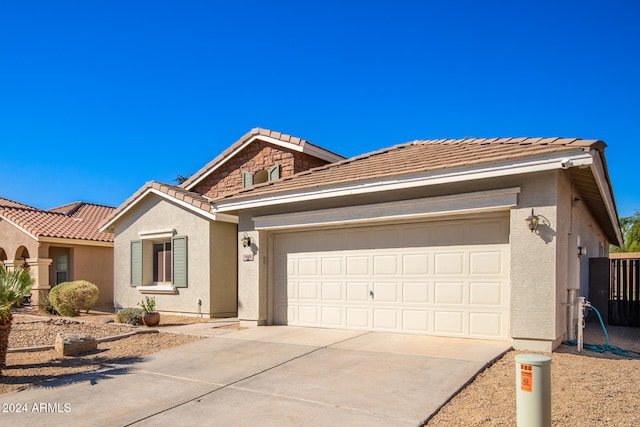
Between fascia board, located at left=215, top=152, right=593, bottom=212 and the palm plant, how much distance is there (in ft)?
16.4

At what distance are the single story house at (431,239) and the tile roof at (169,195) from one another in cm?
16

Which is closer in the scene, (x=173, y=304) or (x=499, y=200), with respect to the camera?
(x=499, y=200)

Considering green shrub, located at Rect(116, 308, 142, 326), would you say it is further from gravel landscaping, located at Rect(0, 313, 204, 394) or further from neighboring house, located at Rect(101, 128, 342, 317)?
neighboring house, located at Rect(101, 128, 342, 317)

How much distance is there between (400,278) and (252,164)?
9.00 meters

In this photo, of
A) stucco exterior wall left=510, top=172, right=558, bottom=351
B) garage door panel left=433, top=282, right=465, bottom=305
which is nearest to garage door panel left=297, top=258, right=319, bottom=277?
garage door panel left=433, top=282, right=465, bottom=305

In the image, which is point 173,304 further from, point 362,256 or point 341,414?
point 341,414

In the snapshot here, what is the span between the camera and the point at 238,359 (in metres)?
8.09

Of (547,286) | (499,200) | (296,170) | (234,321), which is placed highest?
(296,170)

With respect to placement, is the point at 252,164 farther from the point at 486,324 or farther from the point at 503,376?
the point at 503,376

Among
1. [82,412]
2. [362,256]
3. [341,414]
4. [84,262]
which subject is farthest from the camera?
[84,262]

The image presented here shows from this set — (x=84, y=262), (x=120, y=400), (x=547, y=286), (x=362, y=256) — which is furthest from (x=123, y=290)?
(x=547, y=286)

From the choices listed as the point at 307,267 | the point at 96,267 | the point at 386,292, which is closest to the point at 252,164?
the point at 307,267

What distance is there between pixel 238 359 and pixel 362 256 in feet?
11.6

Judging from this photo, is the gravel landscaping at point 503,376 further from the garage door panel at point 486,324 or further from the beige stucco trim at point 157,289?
the beige stucco trim at point 157,289
